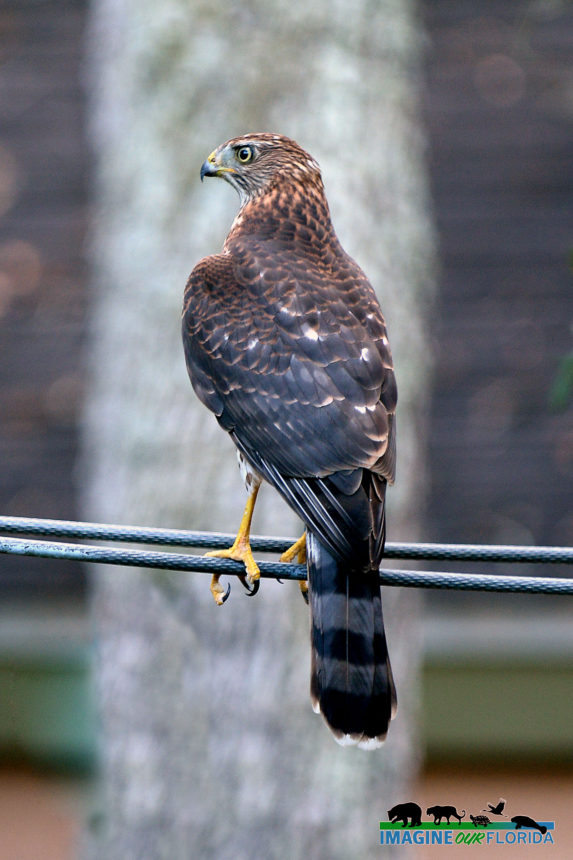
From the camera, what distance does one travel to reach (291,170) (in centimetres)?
470

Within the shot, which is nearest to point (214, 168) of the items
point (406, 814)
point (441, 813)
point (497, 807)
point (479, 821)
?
point (406, 814)

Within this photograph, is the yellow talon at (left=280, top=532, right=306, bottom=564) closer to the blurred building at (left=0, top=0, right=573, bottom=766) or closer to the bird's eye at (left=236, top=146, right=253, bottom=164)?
the bird's eye at (left=236, top=146, right=253, bottom=164)

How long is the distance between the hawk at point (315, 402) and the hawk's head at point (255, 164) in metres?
0.04

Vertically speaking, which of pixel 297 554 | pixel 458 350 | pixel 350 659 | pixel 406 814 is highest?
pixel 458 350

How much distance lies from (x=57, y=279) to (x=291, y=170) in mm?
3111

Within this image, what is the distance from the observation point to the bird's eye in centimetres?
472

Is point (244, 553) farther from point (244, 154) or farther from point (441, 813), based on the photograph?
point (441, 813)

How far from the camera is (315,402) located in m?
3.84

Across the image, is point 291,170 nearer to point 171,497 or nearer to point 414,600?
point 171,497

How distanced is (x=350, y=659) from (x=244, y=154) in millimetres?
1905

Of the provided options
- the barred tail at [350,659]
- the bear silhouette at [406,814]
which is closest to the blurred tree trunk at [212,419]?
the bear silhouette at [406,814]

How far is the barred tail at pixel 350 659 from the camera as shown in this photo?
356 centimetres

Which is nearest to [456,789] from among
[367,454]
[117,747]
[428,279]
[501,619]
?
[501,619]

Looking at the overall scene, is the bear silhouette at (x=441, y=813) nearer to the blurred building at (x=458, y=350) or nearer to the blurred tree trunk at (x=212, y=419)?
the blurred tree trunk at (x=212, y=419)
